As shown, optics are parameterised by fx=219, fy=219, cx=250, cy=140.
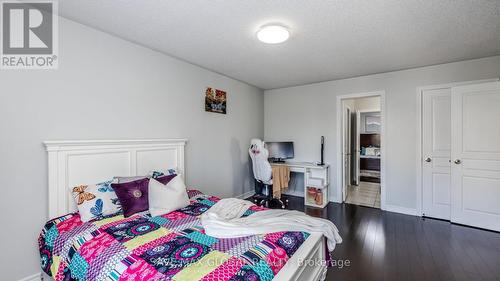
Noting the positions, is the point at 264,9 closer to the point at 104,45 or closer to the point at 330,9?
the point at 330,9

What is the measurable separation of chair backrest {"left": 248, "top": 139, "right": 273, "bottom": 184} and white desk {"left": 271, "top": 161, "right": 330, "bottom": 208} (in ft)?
2.78

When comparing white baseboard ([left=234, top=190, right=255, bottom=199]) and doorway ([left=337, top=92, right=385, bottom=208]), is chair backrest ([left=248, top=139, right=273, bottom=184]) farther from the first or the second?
doorway ([left=337, top=92, right=385, bottom=208])

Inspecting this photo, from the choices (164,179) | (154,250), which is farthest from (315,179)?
(154,250)

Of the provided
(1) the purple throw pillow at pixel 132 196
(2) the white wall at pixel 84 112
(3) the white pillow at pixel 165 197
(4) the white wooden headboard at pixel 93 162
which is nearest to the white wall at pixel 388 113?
(2) the white wall at pixel 84 112

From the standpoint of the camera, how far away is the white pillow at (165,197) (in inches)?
81.0

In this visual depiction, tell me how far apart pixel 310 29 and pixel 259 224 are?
6.56 ft

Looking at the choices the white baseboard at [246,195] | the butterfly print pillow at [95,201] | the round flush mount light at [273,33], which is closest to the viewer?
the butterfly print pillow at [95,201]

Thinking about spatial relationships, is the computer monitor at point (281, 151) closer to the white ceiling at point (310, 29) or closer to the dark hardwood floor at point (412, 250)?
the dark hardwood floor at point (412, 250)

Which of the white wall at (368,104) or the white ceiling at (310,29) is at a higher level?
the white ceiling at (310,29)

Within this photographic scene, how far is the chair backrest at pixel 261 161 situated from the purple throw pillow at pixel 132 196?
6.21ft

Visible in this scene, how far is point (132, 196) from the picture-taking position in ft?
6.81

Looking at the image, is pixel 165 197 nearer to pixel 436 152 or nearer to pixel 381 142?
pixel 381 142

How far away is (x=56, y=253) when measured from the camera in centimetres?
166

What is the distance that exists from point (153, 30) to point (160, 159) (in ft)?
4.97
